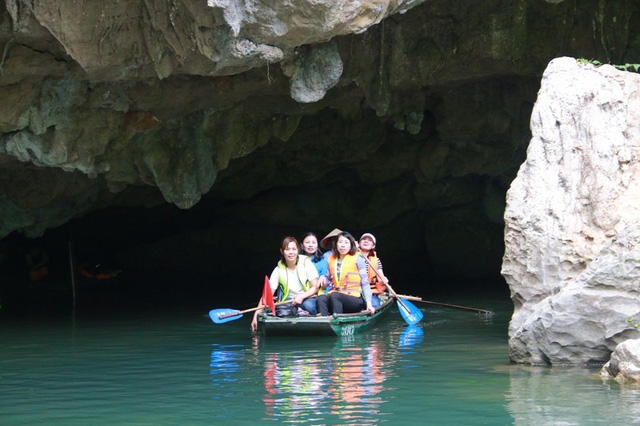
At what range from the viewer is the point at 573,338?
817cm

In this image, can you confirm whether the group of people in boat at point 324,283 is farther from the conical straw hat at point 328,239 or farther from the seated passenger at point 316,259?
the conical straw hat at point 328,239

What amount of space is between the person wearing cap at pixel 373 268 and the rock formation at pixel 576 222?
4.69 metres

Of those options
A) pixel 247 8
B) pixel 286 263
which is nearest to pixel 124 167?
pixel 286 263

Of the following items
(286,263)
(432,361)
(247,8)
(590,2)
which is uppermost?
(590,2)

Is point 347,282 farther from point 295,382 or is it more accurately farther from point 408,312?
point 295,382

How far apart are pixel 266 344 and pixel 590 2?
6.29 metres

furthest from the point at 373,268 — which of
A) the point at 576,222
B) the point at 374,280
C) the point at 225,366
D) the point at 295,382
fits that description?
the point at 295,382

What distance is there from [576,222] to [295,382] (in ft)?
9.26

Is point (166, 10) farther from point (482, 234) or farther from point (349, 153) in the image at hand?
point (482, 234)

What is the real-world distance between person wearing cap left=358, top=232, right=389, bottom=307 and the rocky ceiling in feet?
5.87

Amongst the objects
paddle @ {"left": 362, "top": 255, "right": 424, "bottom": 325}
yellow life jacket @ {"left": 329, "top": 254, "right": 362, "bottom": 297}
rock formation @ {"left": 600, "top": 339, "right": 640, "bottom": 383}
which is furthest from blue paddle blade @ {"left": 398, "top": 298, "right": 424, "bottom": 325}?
rock formation @ {"left": 600, "top": 339, "right": 640, "bottom": 383}

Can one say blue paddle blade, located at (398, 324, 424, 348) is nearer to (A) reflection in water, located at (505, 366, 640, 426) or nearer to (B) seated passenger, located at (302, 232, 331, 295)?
(B) seated passenger, located at (302, 232, 331, 295)

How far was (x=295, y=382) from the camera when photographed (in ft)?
26.9

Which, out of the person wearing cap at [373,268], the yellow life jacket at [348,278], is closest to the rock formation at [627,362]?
the yellow life jacket at [348,278]
